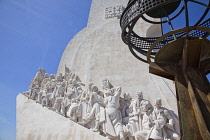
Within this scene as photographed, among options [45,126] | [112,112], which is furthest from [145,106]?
[45,126]

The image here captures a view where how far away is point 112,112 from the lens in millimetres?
5207

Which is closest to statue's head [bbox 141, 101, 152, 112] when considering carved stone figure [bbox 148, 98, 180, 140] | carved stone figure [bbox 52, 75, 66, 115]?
carved stone figure [bbox 148, 98, 180, 140]

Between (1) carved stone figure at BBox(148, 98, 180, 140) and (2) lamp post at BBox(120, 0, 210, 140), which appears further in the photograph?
(1) carved stone figure at BBox(148, 98, 180, 140)

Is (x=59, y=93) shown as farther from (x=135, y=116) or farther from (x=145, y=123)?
(x=145, y=123)

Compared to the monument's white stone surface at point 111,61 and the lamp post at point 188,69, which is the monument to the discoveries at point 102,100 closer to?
the monument's white stone surface at point 111,61

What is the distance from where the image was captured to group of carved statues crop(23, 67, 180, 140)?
15.4 ft

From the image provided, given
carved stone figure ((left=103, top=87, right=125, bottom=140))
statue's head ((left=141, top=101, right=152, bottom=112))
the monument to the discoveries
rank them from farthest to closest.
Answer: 1. statue's head ((left=141, top=101, right=152, bottom=112))
2. the monument to the discoveries
3. carved stone figure ((left=103, top=87, right=125, bottom=140))

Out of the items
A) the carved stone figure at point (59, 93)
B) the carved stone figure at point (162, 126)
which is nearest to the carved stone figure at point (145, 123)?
the carved stone figure at point (162, 126)

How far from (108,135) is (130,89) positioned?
6.86 feet

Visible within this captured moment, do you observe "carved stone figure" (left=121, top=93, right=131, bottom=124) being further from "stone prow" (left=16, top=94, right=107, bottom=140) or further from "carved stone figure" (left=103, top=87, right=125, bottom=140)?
"stone prow" (left=16, top=94, right=107, bottom=140)

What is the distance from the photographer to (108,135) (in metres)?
4.85

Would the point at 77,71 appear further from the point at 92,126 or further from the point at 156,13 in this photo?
the point at 156,13

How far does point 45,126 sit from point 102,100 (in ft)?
5.74

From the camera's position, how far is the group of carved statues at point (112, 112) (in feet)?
15.4
